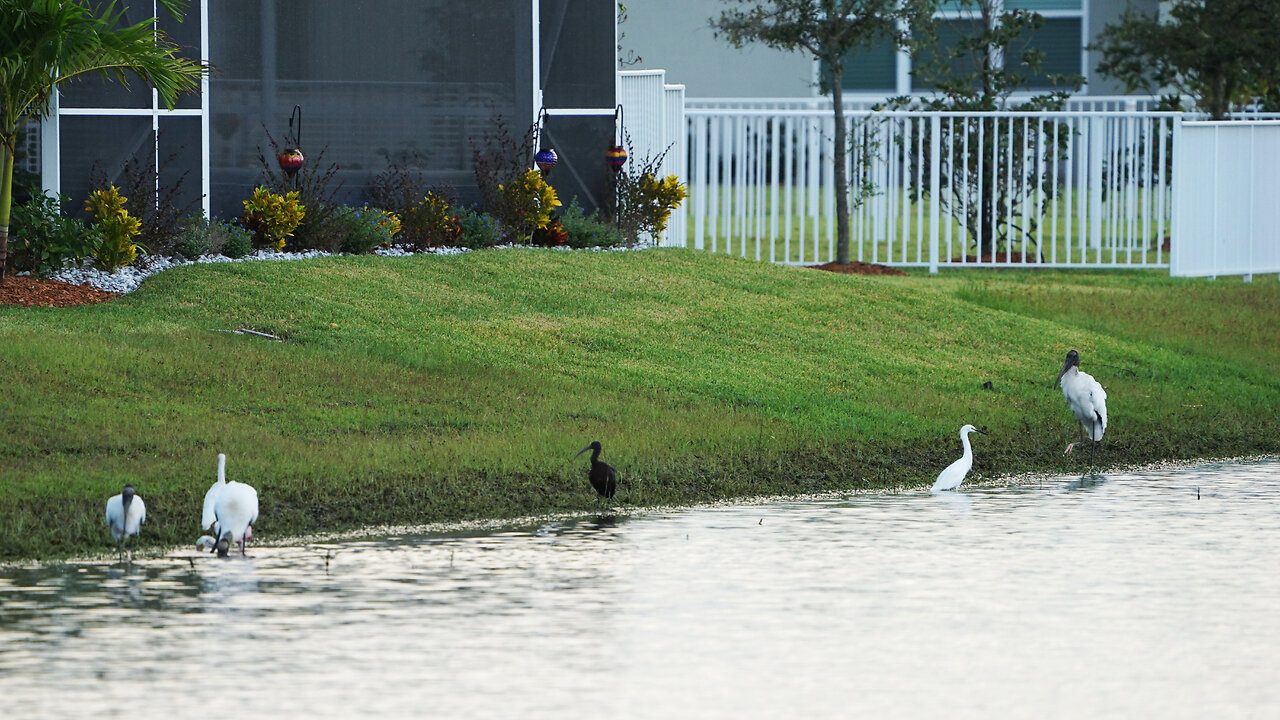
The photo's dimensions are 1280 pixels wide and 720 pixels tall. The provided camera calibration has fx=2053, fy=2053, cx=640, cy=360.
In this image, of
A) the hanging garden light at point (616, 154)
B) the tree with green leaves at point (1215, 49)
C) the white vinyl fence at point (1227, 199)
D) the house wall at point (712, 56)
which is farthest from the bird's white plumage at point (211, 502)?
the house wall at point (712, 56)

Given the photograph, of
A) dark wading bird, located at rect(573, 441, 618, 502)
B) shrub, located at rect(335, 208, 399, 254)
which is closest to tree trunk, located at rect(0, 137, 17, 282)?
shrub, located at rect(335, 208, 399, 254)

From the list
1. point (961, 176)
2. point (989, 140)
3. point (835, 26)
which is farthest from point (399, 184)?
point (989, 140)

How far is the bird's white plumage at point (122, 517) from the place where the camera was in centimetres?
908

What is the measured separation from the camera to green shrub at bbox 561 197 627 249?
19.3 m

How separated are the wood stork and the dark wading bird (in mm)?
3649

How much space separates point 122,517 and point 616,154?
38.0ft

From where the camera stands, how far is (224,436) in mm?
11367

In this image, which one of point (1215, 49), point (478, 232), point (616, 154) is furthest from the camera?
point (1215, 49)

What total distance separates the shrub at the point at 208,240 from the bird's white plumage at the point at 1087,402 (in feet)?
22.9

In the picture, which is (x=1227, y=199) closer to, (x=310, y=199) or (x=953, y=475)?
(x=310, y=199)

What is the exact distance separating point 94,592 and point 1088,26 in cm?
3493

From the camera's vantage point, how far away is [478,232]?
18.6m

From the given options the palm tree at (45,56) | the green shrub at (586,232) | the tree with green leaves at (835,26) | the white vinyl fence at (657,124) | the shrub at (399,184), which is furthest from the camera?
the tree with green leaves at (835,26)

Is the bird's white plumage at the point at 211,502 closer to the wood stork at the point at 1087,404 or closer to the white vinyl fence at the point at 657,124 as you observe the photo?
the wood stork at the point at 1087,404
